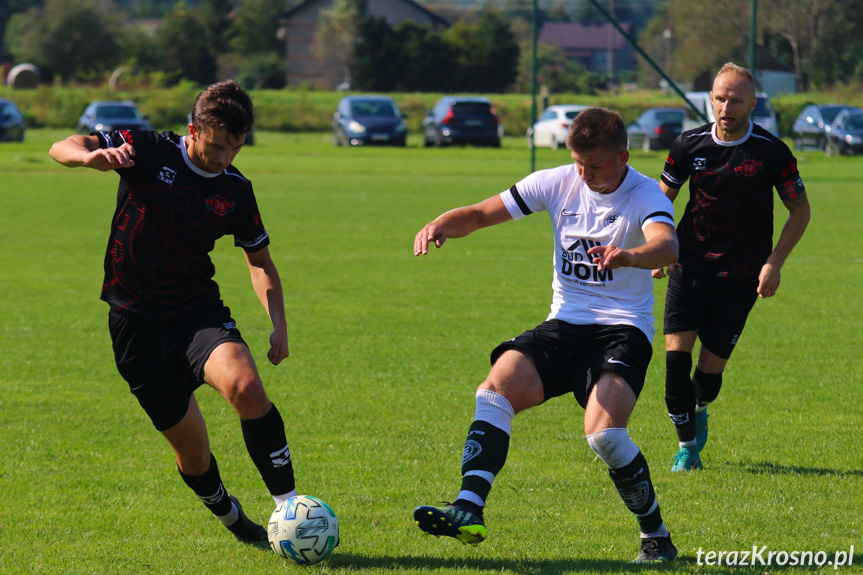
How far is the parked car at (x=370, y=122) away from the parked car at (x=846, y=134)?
13.6 meters

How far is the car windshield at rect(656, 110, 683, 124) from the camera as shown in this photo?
3259 centimetres

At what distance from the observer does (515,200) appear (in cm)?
441

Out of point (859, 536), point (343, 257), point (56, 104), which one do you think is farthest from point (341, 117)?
point (859, 536)

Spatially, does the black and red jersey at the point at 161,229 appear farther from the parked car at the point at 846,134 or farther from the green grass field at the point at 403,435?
the parked car at the point at 846,134

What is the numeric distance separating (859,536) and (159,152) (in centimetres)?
348

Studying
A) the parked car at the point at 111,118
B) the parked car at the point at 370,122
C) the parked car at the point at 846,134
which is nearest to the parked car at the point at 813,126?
the parked car at the point at 846,134

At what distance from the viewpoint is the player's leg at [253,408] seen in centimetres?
385

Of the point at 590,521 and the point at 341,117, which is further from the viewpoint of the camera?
the point at 341,117

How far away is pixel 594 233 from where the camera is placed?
4.24 metres

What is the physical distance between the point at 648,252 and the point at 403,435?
262cm

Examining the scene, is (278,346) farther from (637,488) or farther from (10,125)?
(10,125)

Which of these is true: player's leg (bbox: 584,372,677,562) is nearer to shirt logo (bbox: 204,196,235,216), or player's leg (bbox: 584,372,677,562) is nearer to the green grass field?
the green grass field

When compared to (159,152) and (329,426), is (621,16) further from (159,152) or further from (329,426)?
(159,152)

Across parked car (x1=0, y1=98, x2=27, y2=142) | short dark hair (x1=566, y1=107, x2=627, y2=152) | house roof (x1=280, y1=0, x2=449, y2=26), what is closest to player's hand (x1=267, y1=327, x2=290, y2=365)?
short dark hair (x1=566, y1=107, x2=627, y2=152)
